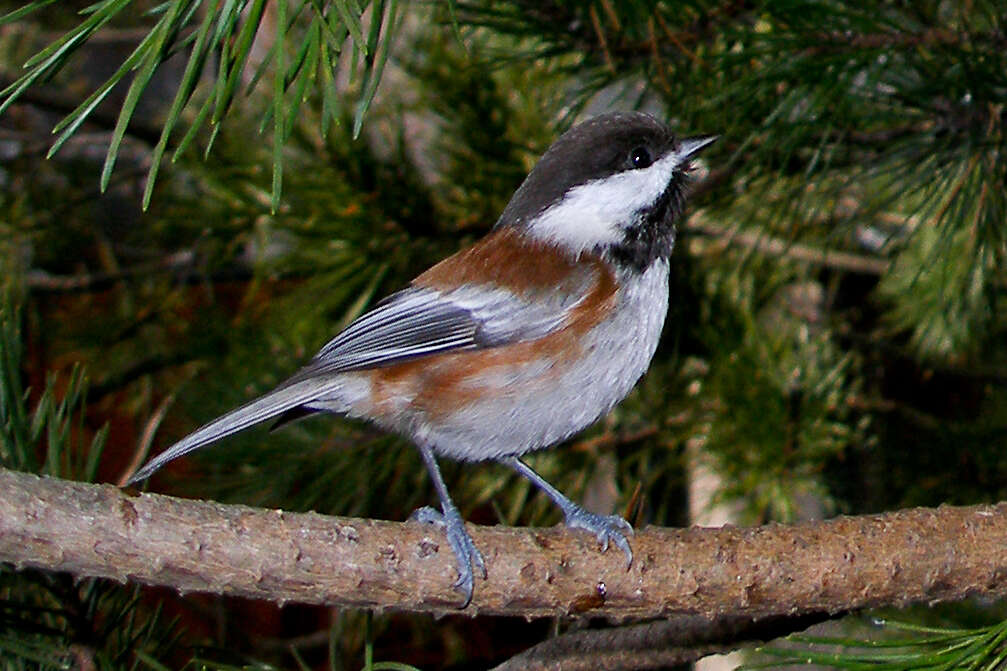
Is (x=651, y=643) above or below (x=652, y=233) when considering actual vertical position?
below

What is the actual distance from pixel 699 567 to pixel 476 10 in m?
0.83

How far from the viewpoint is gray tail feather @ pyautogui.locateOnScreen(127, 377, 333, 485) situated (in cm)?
129

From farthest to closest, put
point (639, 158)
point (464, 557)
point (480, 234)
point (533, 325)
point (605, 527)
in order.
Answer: point (480, 234) → point (639, 158) → point (533, 325) → point (605, 527) → point (464, 557)

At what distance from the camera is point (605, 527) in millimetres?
1257

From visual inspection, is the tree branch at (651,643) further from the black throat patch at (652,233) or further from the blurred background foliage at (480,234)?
the black throat patch at (652,233)

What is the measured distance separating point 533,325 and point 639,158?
307 millimetres

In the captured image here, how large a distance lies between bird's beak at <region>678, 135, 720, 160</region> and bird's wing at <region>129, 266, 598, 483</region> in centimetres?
21

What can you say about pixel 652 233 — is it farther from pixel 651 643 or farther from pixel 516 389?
pixel 651 643

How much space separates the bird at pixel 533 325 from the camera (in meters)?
1.50

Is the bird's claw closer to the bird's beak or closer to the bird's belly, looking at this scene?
the bird's belly

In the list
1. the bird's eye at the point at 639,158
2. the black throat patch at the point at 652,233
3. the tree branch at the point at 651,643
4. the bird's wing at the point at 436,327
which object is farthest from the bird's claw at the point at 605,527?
the bird's eye at the point at 639,158

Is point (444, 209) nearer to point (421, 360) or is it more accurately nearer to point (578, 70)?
point (578, 70)

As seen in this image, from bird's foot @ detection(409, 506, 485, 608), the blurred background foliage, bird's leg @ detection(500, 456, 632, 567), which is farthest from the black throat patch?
bird's foot @ detection(409, 506, 485, 608)

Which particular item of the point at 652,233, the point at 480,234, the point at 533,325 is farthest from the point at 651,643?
the point at 480,234
